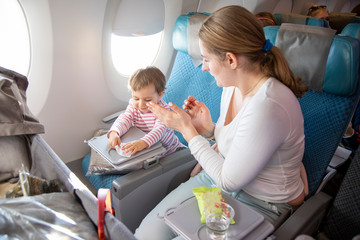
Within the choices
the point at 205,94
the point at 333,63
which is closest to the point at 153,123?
the point at 205,94

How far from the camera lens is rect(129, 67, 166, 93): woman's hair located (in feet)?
6.11

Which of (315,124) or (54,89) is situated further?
(54,89)

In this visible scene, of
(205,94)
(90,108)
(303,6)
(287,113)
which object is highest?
(303,6)

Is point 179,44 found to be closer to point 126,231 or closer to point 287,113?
point 287,113

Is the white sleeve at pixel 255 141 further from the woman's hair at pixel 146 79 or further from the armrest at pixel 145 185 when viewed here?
the woman's hair at pixel 146 79

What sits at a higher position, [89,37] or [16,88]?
[89,37]

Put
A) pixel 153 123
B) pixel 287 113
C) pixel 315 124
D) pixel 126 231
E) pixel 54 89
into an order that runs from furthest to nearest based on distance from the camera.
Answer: pixel 54 89
pixel 153 123
pixel 315 124
pixel 287 113
pixel 126 231

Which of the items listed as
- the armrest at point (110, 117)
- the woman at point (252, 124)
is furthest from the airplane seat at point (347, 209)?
the armrest at point (110, 117)

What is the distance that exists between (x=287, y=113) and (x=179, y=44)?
134 cm

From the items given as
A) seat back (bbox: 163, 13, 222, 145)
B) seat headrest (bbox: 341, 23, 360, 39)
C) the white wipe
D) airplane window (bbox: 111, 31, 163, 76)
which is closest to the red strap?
the white wipe

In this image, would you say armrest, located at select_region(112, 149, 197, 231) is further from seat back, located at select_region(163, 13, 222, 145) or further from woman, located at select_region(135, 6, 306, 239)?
seat back, located at select_region(163, 13, 222, 145)

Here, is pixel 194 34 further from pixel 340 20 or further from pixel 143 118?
pixel 340 20

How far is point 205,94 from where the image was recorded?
7.48ft

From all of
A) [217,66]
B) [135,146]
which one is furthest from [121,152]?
[217,66]
